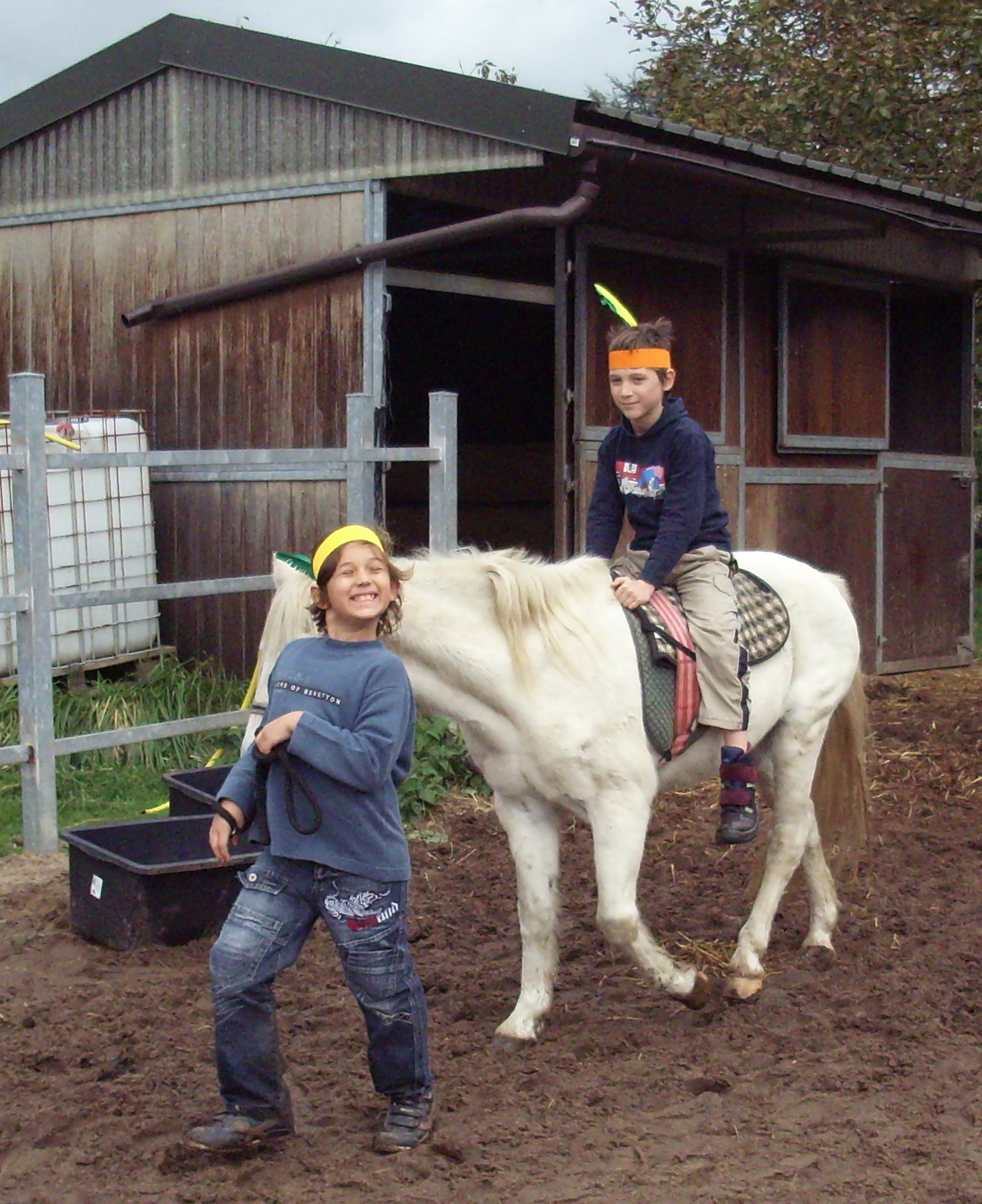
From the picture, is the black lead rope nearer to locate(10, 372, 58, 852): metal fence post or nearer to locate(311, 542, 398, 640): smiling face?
locate(311, 542, 398, 640): smiling face

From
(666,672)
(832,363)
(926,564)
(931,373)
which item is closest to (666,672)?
(666,672)

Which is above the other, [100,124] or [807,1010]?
[100,124]

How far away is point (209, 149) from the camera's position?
8.00 meters

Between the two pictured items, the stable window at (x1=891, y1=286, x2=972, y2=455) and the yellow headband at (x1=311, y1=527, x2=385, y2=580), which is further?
the stable window at (x1=891, y1=286, x2=972, y2=455)

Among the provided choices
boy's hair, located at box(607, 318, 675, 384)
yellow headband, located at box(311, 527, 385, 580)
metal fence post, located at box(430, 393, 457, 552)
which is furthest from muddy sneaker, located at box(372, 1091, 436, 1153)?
metal fence post, located at box(430, 393, 457, 552)

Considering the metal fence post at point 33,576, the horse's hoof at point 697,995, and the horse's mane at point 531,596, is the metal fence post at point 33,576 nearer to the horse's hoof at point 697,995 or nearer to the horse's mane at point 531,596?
the horse's mane at point 531,596

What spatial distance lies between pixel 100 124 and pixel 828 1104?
23.2 ft

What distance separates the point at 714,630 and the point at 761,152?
4.23m

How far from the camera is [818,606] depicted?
457 centimetres

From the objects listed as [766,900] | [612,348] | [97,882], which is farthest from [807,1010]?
[97,882]

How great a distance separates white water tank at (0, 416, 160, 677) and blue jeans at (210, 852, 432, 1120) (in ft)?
14.6

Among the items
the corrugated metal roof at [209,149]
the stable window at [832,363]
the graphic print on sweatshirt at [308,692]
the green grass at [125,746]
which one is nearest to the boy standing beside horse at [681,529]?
the graphic print on sweatshirt at [308,692]

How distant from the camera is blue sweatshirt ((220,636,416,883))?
2.94 m

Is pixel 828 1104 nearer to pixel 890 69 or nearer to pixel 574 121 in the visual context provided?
pixel 574 121
